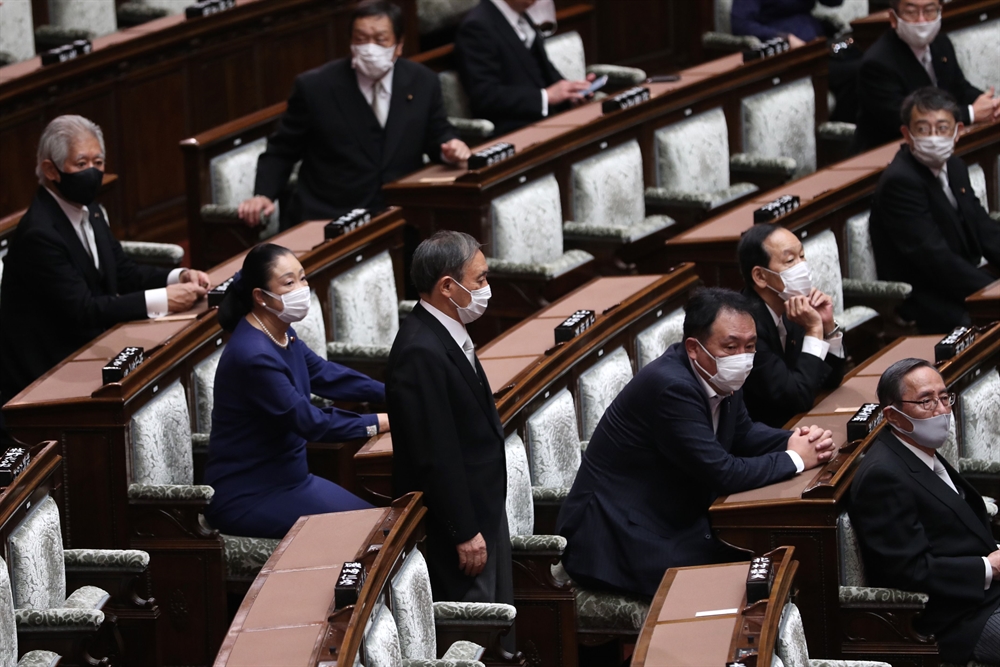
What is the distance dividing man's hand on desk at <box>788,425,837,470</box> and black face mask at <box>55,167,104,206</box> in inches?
56.2

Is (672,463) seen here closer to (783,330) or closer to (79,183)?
(783,330)

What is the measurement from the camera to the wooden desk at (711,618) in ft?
7.07

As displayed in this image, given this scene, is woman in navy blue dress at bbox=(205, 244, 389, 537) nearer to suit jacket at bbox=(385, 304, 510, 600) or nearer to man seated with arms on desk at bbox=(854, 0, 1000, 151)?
suit jacket at bbox=(385, 304, 510, 600)

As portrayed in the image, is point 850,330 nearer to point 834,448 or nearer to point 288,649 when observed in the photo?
point 834,448

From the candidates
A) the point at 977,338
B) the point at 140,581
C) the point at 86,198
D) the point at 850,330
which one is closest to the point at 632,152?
the point at 850,330

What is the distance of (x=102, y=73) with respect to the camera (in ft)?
14.6

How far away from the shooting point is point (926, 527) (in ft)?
9.14

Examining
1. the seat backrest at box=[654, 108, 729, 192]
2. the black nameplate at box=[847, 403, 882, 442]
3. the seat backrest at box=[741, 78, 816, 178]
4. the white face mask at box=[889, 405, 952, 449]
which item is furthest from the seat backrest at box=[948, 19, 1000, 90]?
the white face mask at box=[889, 405, 952, 449]

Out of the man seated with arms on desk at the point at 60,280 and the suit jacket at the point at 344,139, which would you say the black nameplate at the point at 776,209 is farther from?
the man seated with arms on desk at the point at 60,280

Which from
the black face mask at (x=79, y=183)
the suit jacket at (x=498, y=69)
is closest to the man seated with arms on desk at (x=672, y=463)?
the black face mask at (x=79, y=183)

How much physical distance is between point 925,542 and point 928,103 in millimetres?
1472

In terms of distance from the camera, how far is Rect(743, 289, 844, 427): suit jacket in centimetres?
308

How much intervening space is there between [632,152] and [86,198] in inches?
61.5

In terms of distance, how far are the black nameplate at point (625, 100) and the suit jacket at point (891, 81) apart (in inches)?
25.7
